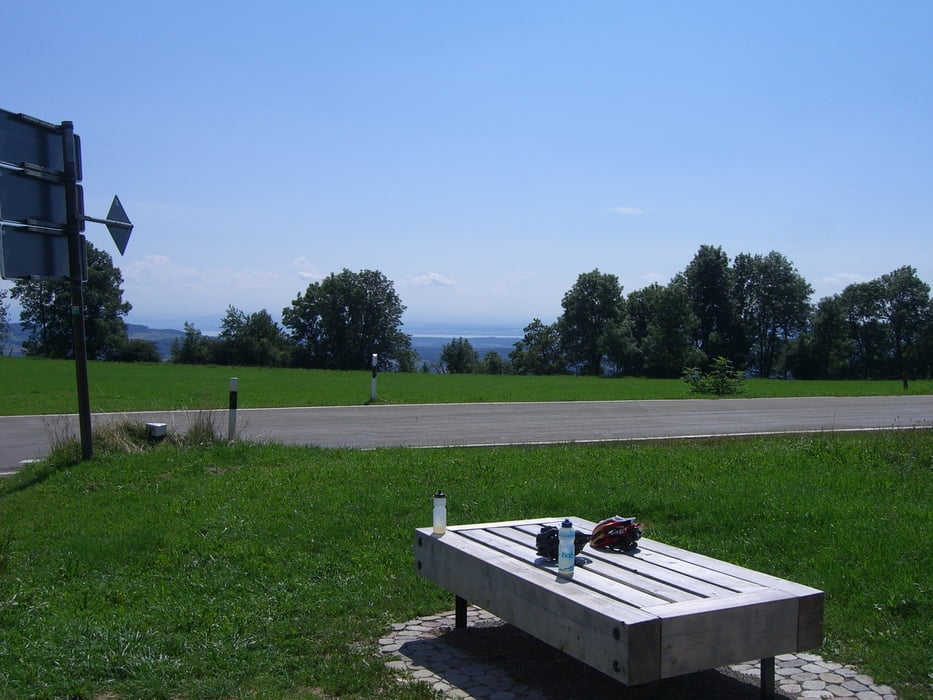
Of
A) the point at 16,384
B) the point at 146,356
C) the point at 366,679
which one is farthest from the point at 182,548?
the point at 146,356

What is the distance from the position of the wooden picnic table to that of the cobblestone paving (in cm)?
34

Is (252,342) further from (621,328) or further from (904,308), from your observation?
(904,308)

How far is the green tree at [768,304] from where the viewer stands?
8350 centimetres

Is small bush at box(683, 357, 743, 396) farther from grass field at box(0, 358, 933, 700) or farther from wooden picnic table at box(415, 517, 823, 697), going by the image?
wooden picnic table at box(415, 517, 823, 697)

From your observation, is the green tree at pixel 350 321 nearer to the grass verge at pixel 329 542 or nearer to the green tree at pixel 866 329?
the green tree at pixel 866 329

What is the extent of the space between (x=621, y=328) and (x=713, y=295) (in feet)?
36.0

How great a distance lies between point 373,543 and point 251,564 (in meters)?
1.00

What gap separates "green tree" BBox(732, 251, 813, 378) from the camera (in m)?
83.5

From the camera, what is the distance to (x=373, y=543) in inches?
277

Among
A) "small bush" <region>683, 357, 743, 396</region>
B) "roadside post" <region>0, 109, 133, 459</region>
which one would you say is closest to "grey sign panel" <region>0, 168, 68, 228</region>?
"roadside post" <region>0, 109, 133, 459</region>

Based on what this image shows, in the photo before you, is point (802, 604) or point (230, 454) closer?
point (802, 604)

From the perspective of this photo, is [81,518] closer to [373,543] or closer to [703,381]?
[373,543]

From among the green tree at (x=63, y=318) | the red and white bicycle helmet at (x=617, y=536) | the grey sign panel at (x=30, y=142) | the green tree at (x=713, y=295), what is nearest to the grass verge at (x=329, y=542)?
the red and white bicycle helmet at (x=617, y=536)

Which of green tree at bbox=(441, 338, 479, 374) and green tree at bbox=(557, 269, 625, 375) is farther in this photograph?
green tree at bbox=(441, 338, 479, 374)
